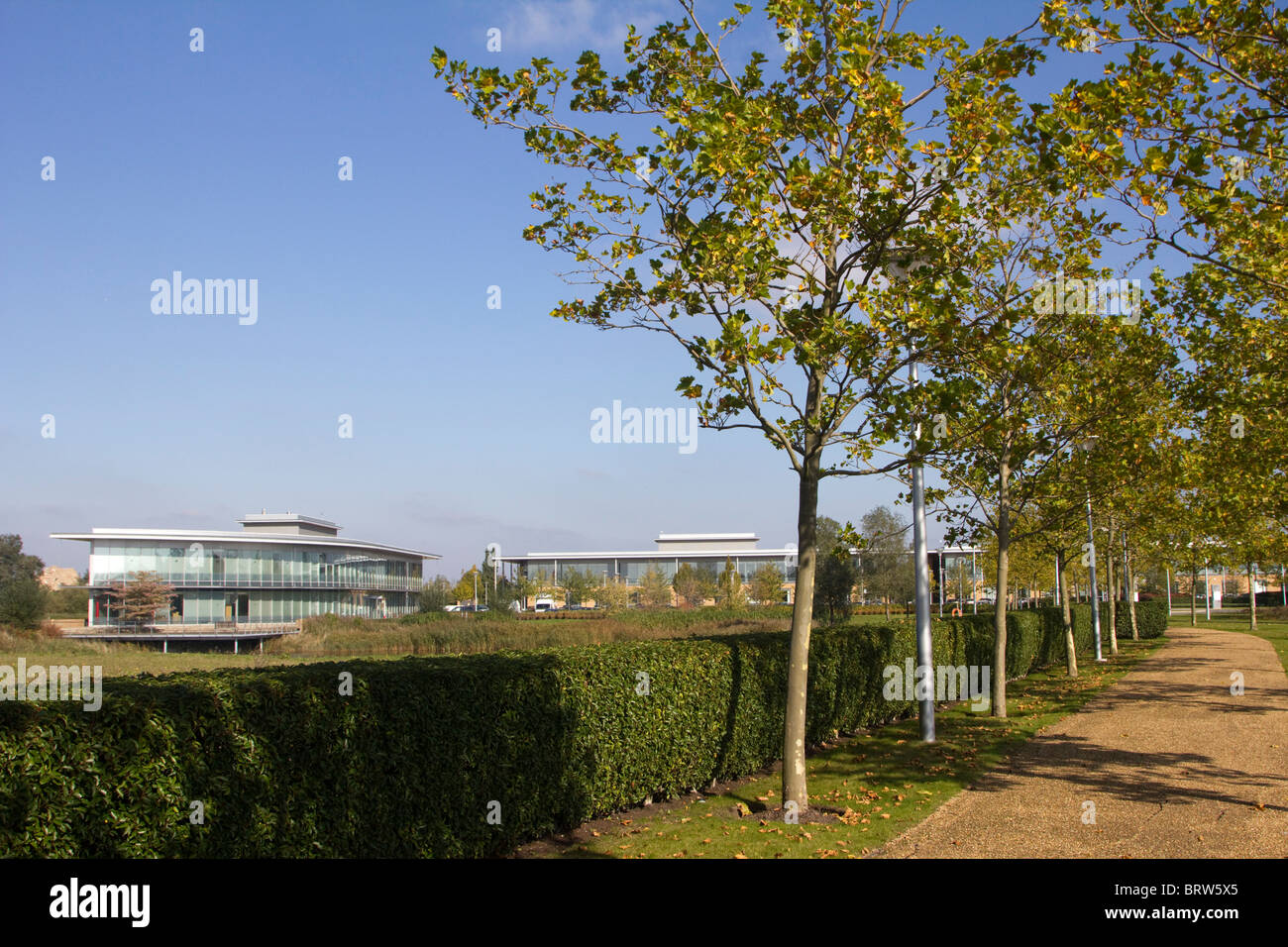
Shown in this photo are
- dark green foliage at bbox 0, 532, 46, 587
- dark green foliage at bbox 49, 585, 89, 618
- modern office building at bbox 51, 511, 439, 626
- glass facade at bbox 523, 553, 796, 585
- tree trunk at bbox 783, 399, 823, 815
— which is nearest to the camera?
tree trunk at bbox 783, 399, 823, 815

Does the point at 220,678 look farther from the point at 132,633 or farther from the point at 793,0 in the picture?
the point at 132,633

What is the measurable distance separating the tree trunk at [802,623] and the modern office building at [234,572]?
191 ft

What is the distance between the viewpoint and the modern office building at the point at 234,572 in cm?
5919

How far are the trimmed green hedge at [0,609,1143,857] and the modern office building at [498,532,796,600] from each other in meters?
91.2

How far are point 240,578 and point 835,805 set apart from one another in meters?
60.7

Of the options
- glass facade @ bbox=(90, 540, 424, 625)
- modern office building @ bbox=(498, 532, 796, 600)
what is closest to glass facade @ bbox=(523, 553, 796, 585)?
modern office building @ bbox=(498, 532, 796, 600)

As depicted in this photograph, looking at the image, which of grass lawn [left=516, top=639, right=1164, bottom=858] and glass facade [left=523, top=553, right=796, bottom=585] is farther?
glass facade [left=523, top=553, right=796, bottom=585]

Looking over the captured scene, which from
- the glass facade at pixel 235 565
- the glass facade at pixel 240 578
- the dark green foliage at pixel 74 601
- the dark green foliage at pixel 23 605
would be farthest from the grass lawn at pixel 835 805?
the dark green foliage at pixel 74 601

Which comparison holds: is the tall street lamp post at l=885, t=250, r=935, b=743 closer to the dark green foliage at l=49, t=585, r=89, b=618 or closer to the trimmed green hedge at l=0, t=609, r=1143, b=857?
the trimmed green hedge at l=0, t=609, r=1143, b=857

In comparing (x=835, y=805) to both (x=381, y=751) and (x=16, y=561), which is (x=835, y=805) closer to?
(x=381, y=751)

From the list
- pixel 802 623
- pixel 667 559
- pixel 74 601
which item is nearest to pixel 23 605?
pixel 74 601

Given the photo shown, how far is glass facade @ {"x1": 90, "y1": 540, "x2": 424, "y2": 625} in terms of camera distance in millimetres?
59375

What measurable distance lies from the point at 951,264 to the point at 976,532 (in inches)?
384

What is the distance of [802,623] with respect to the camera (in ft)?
31.4
